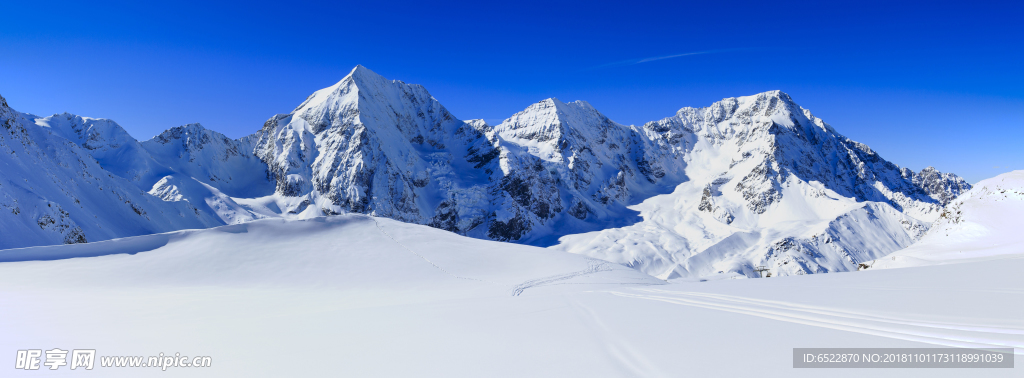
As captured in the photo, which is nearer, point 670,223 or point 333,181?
point 333,181

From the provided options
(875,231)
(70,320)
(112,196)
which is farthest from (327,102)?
(875,231)

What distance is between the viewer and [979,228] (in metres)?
17.1

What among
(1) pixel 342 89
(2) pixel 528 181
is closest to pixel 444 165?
(2) pixel 528 181

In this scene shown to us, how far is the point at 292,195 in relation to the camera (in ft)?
311

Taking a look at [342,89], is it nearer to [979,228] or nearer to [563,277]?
[563,277]

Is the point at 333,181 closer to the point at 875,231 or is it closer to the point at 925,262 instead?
the point at 925,262

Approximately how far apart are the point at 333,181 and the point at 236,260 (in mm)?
86051

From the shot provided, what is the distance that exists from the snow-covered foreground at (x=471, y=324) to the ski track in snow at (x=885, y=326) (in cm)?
2

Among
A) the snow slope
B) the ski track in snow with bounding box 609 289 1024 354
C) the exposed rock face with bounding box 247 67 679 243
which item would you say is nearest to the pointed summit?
the exposed rock face with bounding box 247 67 679 243

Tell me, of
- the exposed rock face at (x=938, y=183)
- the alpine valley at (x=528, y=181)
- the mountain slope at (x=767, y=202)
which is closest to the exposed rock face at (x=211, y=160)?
the alpine valley at (x=528, y=181)

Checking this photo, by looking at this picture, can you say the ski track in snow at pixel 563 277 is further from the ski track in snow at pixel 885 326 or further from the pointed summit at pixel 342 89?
the pointed summit at pixel 342 89

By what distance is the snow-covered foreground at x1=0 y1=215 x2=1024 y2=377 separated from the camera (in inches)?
165

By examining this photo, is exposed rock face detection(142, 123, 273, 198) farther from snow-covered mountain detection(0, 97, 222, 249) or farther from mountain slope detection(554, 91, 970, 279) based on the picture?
mountain slope detection(554, 91, 970, 279)

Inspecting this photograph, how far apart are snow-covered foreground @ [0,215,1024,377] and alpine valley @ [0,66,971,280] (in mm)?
42271
